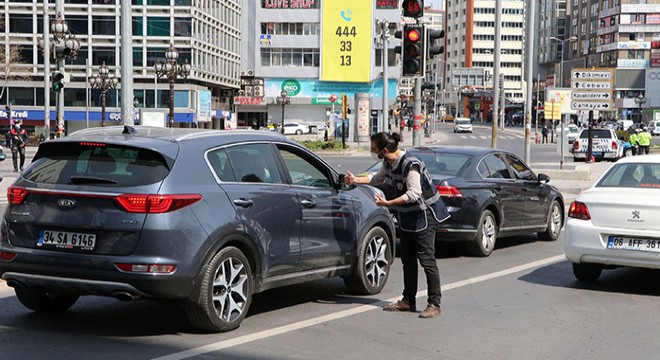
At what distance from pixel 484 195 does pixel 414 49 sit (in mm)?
4988

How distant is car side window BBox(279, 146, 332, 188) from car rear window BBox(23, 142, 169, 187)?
1.57 metres

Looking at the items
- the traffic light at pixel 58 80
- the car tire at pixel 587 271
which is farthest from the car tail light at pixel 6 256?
the traffic light at pixel 58 80

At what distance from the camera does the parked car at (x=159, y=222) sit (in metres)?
6.59

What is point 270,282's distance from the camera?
7.65 metres

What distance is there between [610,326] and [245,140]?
3.69 m

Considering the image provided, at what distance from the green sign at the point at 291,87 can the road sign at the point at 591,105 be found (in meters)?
59.2

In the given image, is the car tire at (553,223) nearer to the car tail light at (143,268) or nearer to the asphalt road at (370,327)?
the asphalt road at (370,327)

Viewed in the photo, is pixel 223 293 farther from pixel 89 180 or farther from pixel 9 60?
pixel 9 60

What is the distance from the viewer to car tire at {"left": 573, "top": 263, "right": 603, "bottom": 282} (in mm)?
10195

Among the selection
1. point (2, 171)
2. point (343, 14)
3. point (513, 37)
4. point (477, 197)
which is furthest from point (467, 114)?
point (477, 197)

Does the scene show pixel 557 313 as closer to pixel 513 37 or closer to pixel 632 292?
pixel 632 292

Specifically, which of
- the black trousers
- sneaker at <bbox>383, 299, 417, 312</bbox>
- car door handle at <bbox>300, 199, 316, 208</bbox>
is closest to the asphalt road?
sneaker at <bbox>383, 299, 417, 312</bbox>

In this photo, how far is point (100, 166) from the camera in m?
6.90

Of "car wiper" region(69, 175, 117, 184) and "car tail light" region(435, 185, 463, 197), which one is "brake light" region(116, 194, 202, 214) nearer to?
"car wiper" region(69, 175, 117, 184)
